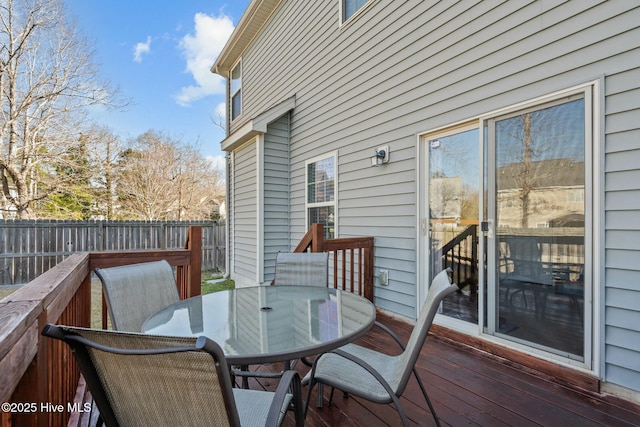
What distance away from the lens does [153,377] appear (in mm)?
951

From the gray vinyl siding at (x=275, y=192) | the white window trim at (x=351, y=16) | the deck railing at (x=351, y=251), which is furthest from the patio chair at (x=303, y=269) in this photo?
the white window trim at (x=351, y=16)

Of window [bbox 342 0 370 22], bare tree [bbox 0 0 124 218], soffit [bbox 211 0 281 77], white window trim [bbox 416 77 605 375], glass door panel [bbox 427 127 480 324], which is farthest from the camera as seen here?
bare tree [bbox 0 0 124 218]

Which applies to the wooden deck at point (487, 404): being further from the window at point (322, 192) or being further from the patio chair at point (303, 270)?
the window at point (322, 192)

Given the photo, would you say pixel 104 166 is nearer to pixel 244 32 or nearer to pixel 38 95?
pixel 38 95

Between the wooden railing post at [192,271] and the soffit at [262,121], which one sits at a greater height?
the soffit at [262,121]

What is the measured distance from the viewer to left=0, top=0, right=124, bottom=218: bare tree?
28.4 feet

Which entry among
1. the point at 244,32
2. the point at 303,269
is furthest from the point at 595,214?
the point at 244,32

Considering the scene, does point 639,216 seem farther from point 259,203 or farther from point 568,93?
point 259,203

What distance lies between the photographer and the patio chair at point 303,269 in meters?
2.96

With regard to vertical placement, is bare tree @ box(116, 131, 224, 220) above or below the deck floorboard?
above

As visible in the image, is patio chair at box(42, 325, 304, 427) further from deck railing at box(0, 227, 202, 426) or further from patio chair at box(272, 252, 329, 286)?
patio chair at box(272, 252, 329, 286)

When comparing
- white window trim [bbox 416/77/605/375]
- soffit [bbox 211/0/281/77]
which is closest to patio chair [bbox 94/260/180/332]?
white window trim [bbox 416/77/605/375]

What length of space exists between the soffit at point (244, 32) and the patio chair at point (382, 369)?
668cm

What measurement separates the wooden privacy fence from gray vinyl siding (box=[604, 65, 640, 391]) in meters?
7.41
